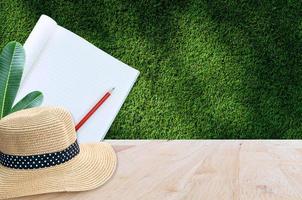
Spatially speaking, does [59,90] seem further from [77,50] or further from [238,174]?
[238,174]

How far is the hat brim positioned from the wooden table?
1cm

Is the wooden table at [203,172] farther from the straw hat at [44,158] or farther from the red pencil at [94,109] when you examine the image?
the red pencil at [94,109]

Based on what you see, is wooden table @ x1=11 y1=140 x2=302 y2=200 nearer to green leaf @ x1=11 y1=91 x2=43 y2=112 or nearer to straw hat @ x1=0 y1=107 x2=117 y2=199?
straw hat @ x1=0 y1=107 x2=117 y2=199

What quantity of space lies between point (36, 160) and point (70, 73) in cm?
64

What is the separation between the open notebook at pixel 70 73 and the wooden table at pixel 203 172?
0.93 feet

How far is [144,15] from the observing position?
233cm

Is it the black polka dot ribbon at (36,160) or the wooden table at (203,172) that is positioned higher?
the wooden table at (203,172)

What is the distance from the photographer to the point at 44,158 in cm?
90

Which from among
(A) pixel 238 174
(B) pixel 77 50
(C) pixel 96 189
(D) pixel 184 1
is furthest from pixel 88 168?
(D) pixel 184 1

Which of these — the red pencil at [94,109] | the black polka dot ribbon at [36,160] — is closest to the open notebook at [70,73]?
the red pencil at [94,109]

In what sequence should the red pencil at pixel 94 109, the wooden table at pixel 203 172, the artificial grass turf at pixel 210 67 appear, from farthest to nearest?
1. the artificial grass turf at pixel 210 67
2. the red pencil at pixel 94 109
3. the wooden table at pixel 203 172

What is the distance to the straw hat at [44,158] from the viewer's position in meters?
0.87

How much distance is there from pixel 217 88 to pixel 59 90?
0.87 metres

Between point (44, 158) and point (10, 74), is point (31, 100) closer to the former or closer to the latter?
point (10, 74)
